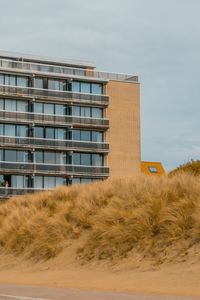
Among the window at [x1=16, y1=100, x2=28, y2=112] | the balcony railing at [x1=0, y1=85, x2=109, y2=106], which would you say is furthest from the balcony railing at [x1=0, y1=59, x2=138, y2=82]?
the window at [x1=16, y1=100, x2=28, y2=112]

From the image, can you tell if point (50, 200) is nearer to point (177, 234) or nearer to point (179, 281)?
point (177, 234)

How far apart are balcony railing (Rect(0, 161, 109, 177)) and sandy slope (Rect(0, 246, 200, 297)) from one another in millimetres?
56539

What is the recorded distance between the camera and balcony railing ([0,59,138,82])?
7988 centimetres

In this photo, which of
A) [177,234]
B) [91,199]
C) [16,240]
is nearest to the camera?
[177,234]

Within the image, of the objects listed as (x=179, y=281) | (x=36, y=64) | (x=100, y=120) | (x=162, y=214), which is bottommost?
(x=179, y=281)

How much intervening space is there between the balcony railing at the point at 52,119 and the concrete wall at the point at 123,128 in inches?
73.2

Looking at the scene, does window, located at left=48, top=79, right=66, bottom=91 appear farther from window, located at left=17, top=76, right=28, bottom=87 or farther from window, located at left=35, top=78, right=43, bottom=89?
window, located at left=17, top=76, right=28, bottom=87

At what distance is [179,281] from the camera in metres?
13.5

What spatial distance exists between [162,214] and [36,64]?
6576cm

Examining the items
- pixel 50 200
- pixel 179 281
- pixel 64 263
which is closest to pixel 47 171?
pixel 50 200

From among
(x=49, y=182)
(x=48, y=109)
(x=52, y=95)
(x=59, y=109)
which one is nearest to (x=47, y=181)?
(x=49, y=182)

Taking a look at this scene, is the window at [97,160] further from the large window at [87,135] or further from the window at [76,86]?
the window at [76,86]

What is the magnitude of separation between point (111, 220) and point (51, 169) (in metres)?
61.7

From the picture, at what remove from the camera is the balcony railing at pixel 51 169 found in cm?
7738
